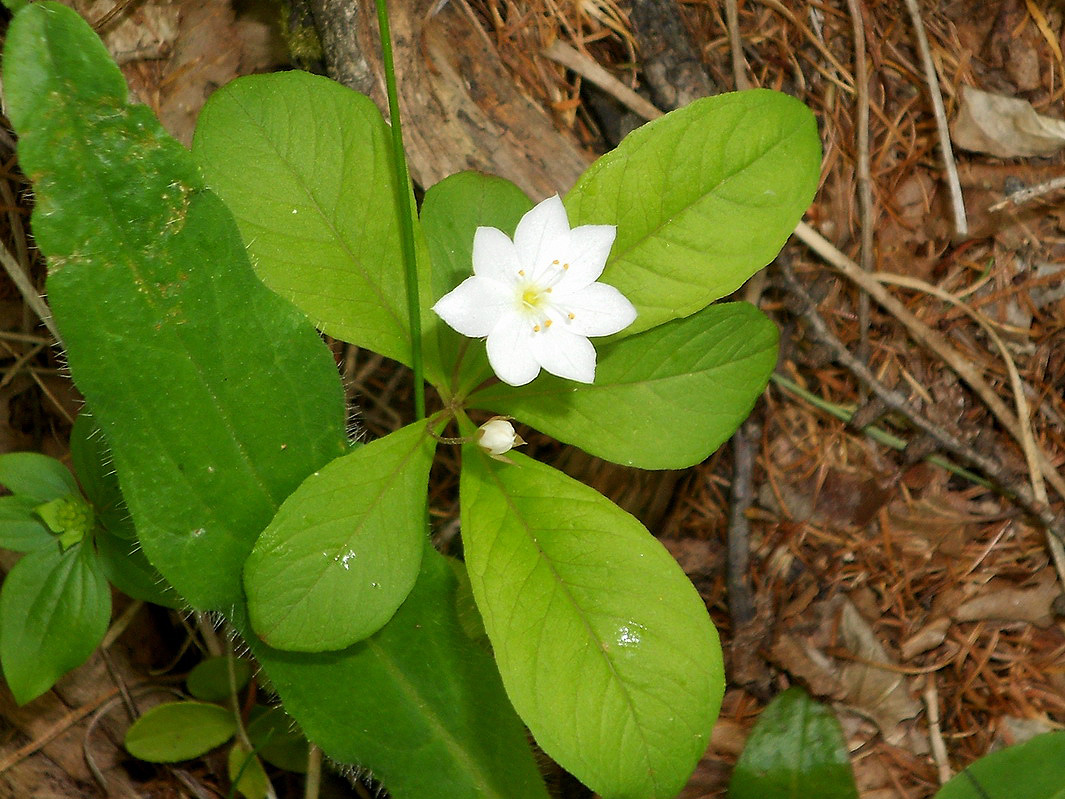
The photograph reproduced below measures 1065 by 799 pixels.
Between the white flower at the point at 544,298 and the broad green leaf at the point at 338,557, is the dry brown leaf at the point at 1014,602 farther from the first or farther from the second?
the broad green leaf at the point at 338,557

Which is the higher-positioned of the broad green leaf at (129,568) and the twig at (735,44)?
the twig at (735,44)

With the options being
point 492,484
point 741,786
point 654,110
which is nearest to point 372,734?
point 492,484

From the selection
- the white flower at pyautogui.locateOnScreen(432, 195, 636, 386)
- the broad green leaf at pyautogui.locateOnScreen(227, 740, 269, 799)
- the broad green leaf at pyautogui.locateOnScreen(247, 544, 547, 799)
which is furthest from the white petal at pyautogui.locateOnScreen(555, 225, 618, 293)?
the broad green leaf at pyautogui.locateOnScreen(227, 740, 269, 799)

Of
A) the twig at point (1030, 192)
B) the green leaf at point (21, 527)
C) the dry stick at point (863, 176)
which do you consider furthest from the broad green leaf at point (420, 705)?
the twig at point (1030, 192)

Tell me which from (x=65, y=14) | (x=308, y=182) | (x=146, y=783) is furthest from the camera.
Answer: (x=146, y=783)

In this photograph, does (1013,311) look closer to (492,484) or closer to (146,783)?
(492,484)

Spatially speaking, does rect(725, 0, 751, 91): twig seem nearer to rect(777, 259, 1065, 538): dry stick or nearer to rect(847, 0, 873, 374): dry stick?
rect(847, 0, 873, 374): dry stick
